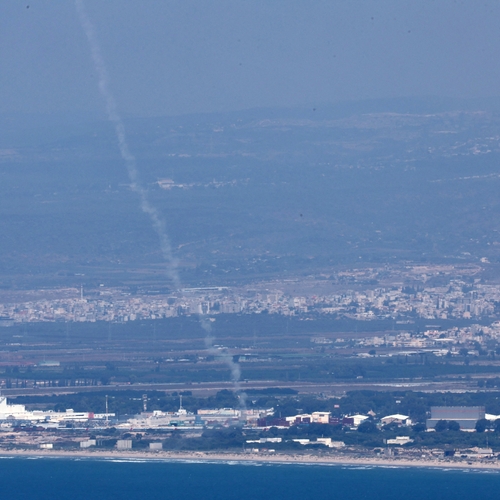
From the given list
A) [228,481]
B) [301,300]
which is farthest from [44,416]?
[301,300]

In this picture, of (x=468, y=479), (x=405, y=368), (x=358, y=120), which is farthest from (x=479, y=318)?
(x=358, y=120)

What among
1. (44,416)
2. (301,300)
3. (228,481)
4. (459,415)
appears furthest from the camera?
(301,300)

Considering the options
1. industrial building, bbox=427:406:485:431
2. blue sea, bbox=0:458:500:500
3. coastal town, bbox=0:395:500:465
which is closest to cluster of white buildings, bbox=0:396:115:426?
coastal town, bbox=0:395:500:465

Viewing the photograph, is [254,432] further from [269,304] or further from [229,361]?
[269,304]

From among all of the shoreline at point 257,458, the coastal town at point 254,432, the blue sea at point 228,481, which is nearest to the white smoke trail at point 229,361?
the coastal town at point 254,432

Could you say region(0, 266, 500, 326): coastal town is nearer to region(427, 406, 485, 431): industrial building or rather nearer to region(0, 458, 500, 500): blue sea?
region(427, 406, 485, 431): industrial building

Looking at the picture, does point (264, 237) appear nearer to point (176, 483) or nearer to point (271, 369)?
point (271, 369)
